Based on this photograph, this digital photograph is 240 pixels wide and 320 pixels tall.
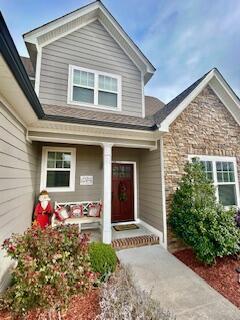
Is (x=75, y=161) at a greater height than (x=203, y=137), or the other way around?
(x=203, y=137)

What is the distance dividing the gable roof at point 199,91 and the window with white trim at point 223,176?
6.08 ft

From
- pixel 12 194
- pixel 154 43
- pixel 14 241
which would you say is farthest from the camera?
pixel 154 43

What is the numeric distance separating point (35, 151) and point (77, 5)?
5758 mm

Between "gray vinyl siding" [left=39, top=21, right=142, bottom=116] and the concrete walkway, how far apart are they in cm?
518

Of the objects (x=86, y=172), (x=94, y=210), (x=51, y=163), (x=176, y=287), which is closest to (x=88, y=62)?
(x=51, y=163)

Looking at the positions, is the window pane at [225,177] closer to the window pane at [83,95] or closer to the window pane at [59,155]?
the window pane at [83,95]

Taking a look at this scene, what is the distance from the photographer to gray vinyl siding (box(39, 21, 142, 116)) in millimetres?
5973

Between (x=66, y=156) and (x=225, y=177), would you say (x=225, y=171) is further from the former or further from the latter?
(x=66, y=156)

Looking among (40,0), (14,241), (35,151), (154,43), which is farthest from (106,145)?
(154,43)

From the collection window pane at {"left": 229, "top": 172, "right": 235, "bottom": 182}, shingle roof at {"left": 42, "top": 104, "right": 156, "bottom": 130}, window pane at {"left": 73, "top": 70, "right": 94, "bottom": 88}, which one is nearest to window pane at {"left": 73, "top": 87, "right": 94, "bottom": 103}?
window pane at {"left": 73, "top": 70, "right": 94, "bottom": 88}

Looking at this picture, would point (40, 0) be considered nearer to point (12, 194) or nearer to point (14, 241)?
point (12, 194)

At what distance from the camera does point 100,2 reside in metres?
6.39

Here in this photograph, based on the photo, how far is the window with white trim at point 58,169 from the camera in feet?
19.5

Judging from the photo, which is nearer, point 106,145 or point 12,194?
point 12,194
